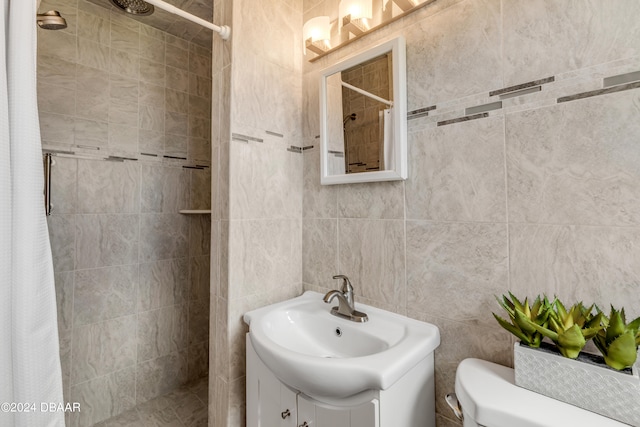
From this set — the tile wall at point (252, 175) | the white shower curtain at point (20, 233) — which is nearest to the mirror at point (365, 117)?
the tile wall at point (252, 175)

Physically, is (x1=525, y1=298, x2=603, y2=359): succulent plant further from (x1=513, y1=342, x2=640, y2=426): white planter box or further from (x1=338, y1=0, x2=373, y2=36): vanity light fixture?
(x1=338, y1=0, x2=373, y2=36): vanity light fixture

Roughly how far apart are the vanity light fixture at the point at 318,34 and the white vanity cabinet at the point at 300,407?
1.29 meters

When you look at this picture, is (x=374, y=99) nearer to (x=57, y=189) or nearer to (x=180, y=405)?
(x=57, y=189)

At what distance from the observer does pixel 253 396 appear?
42.3 inches

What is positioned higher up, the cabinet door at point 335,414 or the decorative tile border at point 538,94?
the decorative tile border at point 538,94

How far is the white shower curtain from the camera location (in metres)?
0.67

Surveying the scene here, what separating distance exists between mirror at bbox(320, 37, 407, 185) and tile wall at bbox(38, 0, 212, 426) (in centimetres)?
124

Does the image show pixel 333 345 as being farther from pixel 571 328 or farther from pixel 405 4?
pixel 405 4

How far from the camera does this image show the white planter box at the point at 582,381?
56cm

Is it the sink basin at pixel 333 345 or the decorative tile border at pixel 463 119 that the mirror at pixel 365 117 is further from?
the sink basin at pixel 333 345

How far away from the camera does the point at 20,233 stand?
0.69 m

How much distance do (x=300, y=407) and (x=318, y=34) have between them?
4.73ft

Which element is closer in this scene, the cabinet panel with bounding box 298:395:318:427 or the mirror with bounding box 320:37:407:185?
the cabinet panel with bounding box 298:395:318:427

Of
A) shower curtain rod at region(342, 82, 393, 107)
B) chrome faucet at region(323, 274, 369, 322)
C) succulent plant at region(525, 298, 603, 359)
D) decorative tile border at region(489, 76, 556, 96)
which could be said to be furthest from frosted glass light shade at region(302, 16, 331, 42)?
succulent plant at region(525, 298, 603, 359)
